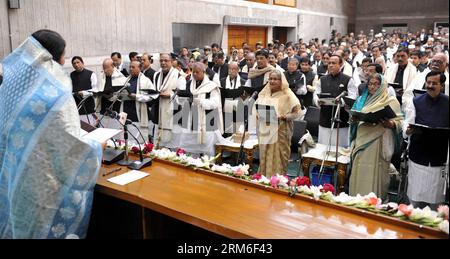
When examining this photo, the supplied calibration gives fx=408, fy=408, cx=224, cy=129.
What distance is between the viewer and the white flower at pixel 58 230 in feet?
8.83

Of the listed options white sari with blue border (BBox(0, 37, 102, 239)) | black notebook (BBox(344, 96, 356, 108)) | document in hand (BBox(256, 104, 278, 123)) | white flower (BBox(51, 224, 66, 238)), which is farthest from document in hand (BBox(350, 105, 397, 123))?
white flower (BBox(51, 224, 66, 238))

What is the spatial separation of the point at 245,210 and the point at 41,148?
1349 millimetres

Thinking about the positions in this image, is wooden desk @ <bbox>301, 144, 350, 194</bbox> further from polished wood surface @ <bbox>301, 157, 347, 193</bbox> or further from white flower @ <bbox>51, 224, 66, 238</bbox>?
white flower @ <bbox>51, 224, 66, 238</bbox>

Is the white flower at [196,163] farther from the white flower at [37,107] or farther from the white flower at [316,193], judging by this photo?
the white flower at [37,107]

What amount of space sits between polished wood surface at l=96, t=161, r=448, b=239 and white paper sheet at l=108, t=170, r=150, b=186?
0.06 m

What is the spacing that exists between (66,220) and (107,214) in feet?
2.82

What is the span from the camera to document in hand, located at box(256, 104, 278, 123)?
4.67 m

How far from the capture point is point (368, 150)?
14.2 feet

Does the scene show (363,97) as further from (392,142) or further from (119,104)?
Result: (119,104)

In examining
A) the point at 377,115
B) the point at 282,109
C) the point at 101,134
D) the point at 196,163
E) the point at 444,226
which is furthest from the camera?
the point at 282,109

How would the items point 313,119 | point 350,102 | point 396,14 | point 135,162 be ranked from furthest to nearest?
point 396,14
point 313,119
point 350,102
point 135,162

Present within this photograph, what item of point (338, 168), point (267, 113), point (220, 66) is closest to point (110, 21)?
point (220, 66)

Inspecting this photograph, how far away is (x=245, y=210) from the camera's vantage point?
2.55 metres

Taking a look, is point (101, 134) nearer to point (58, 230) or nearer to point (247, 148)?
point (58, 230)
